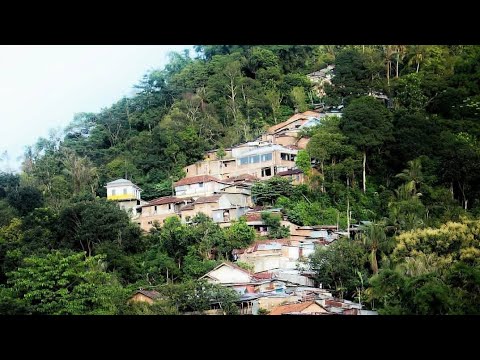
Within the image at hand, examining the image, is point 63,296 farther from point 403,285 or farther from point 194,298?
point 403,285

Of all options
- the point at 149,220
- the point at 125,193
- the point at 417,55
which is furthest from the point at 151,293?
the point at 417,55

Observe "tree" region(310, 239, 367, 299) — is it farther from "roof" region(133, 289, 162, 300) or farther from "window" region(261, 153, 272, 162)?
"window" region(261, 153, 272, 162)

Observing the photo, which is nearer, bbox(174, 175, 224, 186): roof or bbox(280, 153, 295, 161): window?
bbox(174, 175, 224, 186): roof

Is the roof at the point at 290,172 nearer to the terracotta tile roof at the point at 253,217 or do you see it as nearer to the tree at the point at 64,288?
the terracotta tile roof at the point at 253,217

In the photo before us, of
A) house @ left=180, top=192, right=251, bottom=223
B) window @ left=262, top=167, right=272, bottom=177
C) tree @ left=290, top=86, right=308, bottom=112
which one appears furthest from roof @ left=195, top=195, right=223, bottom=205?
tree @ left=290, top=86, right=308, bottom=112

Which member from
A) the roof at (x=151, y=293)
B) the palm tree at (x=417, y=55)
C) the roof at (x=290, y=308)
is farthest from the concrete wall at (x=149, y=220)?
the palm tree at (x=417, y=55)

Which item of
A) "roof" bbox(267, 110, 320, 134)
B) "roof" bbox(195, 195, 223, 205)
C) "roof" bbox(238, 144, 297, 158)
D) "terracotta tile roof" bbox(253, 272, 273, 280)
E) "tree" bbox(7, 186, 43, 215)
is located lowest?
"terracotta tile roof" bbox(253, 272, 273, 280)
